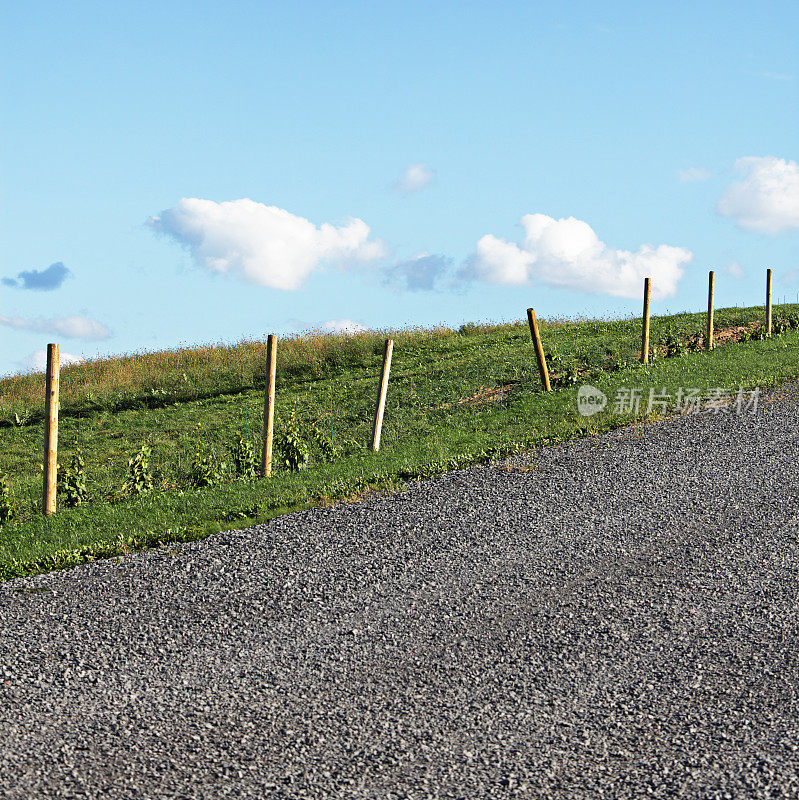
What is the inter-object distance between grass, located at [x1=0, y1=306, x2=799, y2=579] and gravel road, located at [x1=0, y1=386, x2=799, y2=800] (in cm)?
144

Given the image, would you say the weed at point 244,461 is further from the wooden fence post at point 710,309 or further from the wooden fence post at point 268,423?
the wooden fence post at point 710,309

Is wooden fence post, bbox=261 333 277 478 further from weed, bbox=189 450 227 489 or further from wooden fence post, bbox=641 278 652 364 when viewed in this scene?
wooden fence post, bbox=641 278 652 364

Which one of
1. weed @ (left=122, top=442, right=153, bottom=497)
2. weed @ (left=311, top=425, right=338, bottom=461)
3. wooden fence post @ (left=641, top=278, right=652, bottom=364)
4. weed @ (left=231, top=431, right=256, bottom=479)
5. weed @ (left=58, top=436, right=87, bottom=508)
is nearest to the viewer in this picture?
weed @ (left=58, top=436, right=87, bottom=508)

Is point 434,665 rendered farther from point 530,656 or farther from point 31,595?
point 31,595

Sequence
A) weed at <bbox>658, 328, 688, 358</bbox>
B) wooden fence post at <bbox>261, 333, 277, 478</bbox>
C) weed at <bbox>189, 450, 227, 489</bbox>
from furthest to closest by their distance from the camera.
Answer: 1. weed at <bbox>658, 328, 688, 358</bbox>
2. weed at <bbox>189, 450, 227, 489</bbox>
3. wooden fence post at <bbox>261, 333, 277, 478</bbox>

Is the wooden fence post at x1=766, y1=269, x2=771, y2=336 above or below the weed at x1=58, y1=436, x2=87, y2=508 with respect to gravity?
above

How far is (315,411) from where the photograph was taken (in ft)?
73.0

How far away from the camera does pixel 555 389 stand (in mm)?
19828

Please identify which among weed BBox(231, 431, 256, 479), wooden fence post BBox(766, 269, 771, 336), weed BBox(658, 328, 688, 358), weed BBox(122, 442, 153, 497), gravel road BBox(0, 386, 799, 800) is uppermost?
wooden fence post BBox(766, 269, 771, 336)

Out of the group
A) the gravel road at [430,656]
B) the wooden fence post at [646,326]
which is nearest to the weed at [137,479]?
the gravel road at [430,656]

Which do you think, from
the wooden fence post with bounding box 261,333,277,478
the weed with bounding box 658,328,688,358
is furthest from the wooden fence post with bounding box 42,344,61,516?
the weed with bounding box 658,328,688,358

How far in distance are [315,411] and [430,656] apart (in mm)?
15410

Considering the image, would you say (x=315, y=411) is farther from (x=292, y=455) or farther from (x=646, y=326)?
(x=646, y=326)

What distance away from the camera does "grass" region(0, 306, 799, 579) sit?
11602 millimetres
